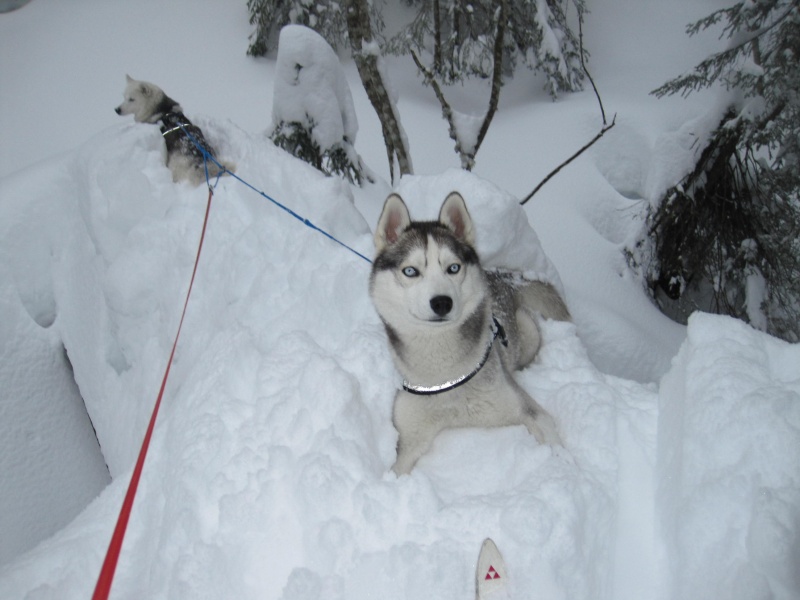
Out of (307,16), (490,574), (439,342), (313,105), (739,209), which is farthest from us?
(307,16)

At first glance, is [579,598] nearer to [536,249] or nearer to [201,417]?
[201,417]

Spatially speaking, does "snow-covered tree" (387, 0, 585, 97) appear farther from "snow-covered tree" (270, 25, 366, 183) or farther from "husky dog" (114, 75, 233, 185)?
"husky dog" (114, 75, 233, 185)

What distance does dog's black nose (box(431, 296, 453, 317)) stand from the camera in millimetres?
2010

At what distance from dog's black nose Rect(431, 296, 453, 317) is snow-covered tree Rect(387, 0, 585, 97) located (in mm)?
7119

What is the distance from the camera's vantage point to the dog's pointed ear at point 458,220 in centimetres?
250

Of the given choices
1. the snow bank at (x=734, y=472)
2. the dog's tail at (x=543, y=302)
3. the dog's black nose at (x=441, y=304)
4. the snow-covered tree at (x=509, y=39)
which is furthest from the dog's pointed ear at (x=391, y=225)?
the snow-covered tree at (x=509, y=39)

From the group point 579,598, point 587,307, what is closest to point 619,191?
point 587,307

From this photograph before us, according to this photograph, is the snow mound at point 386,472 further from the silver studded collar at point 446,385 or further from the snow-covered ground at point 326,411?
the silver studded collar at point 446,385

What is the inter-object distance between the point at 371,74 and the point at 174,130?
2.26 meters

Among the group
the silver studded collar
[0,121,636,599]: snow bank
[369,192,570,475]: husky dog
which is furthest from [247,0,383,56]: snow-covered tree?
the silver studded collar

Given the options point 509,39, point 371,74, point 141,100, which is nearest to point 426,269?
point 371,74

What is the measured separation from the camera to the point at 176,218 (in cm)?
431

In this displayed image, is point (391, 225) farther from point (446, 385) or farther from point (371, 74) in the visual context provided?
point (371, 74)

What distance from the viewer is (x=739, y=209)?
5.57 metres
